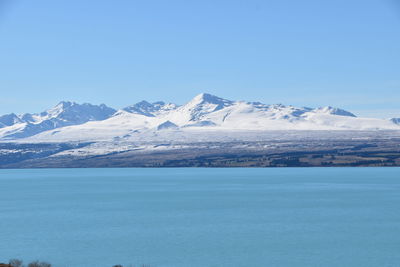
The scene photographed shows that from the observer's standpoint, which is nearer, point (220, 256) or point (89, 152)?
point (220, 256)

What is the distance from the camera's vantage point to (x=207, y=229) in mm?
44938

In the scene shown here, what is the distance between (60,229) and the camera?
46.0 m

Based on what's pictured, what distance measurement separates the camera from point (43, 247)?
127ft

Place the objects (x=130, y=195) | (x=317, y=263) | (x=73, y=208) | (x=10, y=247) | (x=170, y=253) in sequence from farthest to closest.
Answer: (x=130, y=195), (x=73, y=208), (x=10, y=247), (x=170, y=253), (x=317, y=263)

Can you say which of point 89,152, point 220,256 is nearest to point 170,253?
point 220,256

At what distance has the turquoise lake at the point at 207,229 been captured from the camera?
3528 centimetres

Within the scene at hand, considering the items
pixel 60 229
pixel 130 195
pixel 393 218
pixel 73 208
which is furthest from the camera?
pixel 130 195

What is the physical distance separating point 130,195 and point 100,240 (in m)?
34.0

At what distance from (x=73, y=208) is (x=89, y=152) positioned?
13244 cm

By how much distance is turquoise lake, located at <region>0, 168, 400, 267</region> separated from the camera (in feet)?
116

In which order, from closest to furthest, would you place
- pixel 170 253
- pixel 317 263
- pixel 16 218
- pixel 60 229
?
A: 1. pixel 317 263
2. pixel 170 253
3. pixel 60 229
4. pixel 16 218

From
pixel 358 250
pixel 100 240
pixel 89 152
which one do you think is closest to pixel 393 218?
pixel 358 250

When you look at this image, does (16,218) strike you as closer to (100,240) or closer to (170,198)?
(100,240)

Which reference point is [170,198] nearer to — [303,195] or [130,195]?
[130,195]
